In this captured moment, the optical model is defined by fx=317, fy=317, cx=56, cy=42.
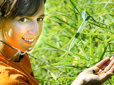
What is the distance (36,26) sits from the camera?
127 centimetres

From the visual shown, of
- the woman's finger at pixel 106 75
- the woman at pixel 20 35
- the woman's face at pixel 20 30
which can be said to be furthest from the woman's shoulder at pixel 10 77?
the woman's finger at pixel 106 75

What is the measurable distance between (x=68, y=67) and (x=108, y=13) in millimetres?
360

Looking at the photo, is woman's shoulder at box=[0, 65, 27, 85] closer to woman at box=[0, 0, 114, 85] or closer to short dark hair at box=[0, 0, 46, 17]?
woman at box=[0, 0, 114, 85]

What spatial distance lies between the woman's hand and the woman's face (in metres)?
0.26

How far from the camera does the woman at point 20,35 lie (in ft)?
3.86

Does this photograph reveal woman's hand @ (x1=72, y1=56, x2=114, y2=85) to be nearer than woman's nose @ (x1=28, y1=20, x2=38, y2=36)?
Yes

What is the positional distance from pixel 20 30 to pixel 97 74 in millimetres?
346

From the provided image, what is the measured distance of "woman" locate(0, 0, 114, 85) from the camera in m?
1.18

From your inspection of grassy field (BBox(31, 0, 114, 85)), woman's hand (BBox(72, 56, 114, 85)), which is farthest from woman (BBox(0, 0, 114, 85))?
grassy field (BBox(31, 0, 114, 85))

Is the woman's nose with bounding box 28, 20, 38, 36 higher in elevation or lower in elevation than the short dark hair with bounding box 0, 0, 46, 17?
lower

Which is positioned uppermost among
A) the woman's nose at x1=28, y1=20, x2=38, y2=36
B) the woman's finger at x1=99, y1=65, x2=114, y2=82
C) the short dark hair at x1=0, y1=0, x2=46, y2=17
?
the short dark hair at x1=0, y1=0, x2=46, y2=17

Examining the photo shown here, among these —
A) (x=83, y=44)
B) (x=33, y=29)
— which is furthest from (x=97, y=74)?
(x=83, y=44)

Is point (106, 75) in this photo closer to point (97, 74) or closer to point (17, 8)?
point (97, 74)

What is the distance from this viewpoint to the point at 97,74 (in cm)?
122
